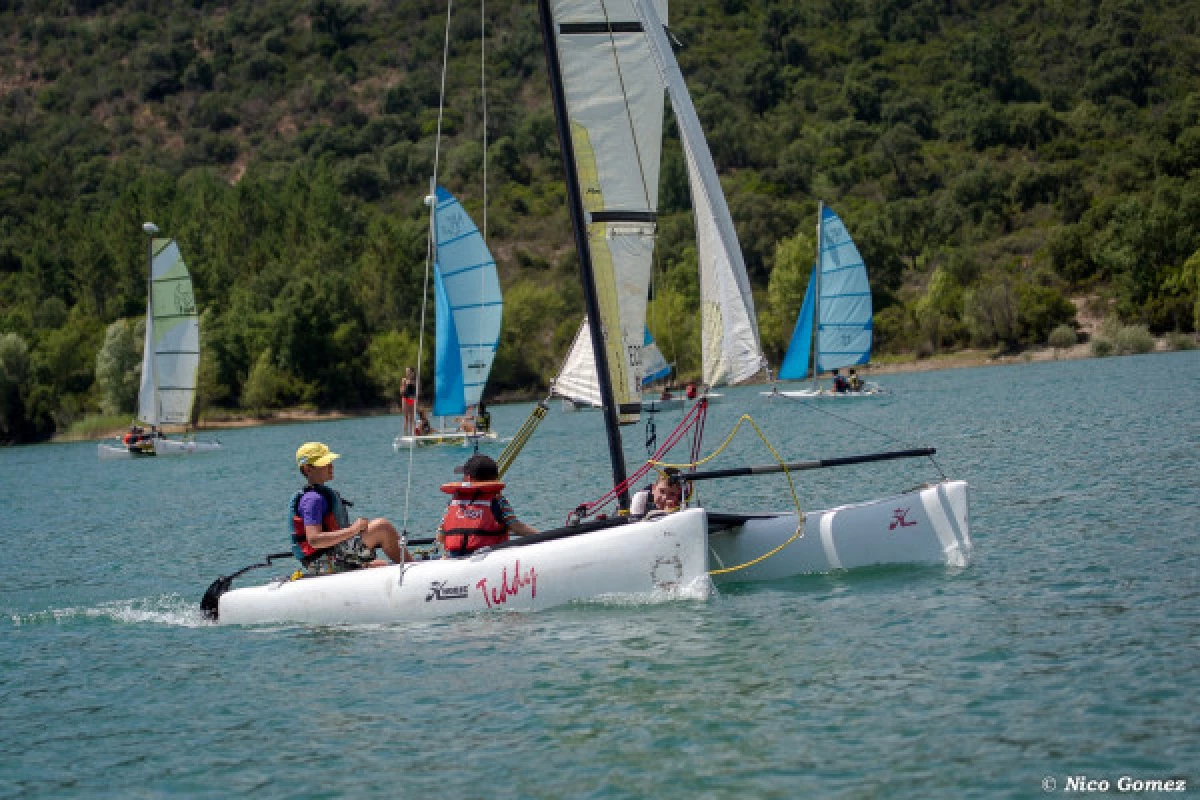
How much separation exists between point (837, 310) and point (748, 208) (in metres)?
54.3

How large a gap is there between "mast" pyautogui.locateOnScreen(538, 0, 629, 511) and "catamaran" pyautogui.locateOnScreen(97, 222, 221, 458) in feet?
125

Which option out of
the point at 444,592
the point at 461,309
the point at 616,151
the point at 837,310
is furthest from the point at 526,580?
the point at 837,310

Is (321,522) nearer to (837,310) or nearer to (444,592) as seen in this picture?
(444,592)

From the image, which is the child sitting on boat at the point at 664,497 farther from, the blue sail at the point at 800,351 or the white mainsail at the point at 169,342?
the blue sail at the point at 800,351

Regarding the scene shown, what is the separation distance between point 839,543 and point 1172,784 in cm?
659

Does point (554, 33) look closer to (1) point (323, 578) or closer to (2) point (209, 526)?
(1) point (323, 578)

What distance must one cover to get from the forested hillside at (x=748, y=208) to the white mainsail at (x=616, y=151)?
3574 cm

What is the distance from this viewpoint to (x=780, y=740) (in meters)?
8.87

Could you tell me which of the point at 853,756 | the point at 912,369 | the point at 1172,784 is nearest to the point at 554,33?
the point at 853,756

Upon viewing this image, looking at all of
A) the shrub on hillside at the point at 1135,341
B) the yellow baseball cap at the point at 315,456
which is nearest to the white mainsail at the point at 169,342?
the yellow baseball cap at the point at 315,456

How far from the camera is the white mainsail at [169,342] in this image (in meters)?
50.5

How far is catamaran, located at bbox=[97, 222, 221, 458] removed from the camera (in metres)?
50.5

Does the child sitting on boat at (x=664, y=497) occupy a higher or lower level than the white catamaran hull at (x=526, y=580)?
higher

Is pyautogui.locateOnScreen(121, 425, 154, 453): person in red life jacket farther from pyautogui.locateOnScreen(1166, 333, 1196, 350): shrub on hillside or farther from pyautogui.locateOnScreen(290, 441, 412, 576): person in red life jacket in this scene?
pyautogui.locateOnScreen(1166, 333, 1196, 350): shrub on hillside
